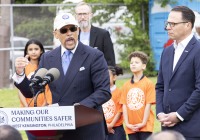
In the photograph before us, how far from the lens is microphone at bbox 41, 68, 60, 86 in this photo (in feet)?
20.1

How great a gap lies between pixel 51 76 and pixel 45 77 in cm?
7

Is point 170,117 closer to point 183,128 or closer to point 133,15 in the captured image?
point 183,128

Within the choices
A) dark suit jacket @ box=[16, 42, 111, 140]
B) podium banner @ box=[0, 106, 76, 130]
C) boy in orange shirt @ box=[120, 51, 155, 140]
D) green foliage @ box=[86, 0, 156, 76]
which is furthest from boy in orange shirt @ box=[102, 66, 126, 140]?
green foliage @ box=[86, 0, 156, 76]

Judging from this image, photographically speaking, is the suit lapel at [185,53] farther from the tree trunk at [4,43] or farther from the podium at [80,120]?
the tree trunk at [4,43]

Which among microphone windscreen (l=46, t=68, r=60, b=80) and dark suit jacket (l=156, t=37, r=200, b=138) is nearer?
microphone windscreen (l=46, t=68, r=60, b=80)

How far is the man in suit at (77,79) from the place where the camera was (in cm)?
675

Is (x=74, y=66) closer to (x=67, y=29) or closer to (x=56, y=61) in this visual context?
(x=56, y=61)

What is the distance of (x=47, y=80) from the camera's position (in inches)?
242

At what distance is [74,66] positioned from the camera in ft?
22.3

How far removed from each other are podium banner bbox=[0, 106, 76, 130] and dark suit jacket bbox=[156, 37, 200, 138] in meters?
1.50

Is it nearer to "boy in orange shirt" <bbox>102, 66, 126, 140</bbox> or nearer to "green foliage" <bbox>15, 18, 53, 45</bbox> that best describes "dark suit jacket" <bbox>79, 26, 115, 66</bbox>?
"boy in orange shirt" <bbox>102, 66, 126, 140</bbox>

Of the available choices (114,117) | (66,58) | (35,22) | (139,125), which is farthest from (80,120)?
(35,22)

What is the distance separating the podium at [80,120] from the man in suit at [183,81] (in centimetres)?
111

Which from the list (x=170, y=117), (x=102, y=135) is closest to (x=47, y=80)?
(x=102, y=135)
